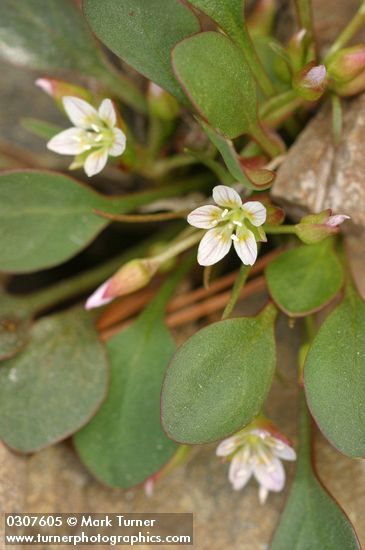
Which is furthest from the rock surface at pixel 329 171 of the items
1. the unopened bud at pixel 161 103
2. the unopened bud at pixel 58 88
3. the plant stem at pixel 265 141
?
the unopened bud at pixel 58 88

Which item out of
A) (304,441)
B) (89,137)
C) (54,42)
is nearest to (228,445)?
(304,441)

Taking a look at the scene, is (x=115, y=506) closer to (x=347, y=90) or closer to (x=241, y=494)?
(x=241, y=494)

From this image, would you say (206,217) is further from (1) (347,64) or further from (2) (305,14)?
(2) (305,14)

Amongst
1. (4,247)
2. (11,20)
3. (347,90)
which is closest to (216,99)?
(347,90)

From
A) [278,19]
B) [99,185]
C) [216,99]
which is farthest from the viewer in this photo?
[99,185]

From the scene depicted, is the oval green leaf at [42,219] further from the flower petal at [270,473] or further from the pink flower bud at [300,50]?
the flower petal at [270,473]

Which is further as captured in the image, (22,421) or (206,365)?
(22,421)

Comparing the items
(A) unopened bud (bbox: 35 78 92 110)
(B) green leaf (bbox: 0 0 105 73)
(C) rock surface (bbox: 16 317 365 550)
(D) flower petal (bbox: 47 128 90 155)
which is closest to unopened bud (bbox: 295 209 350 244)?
(C) rock surface (bbox: 16 317 365 550)
